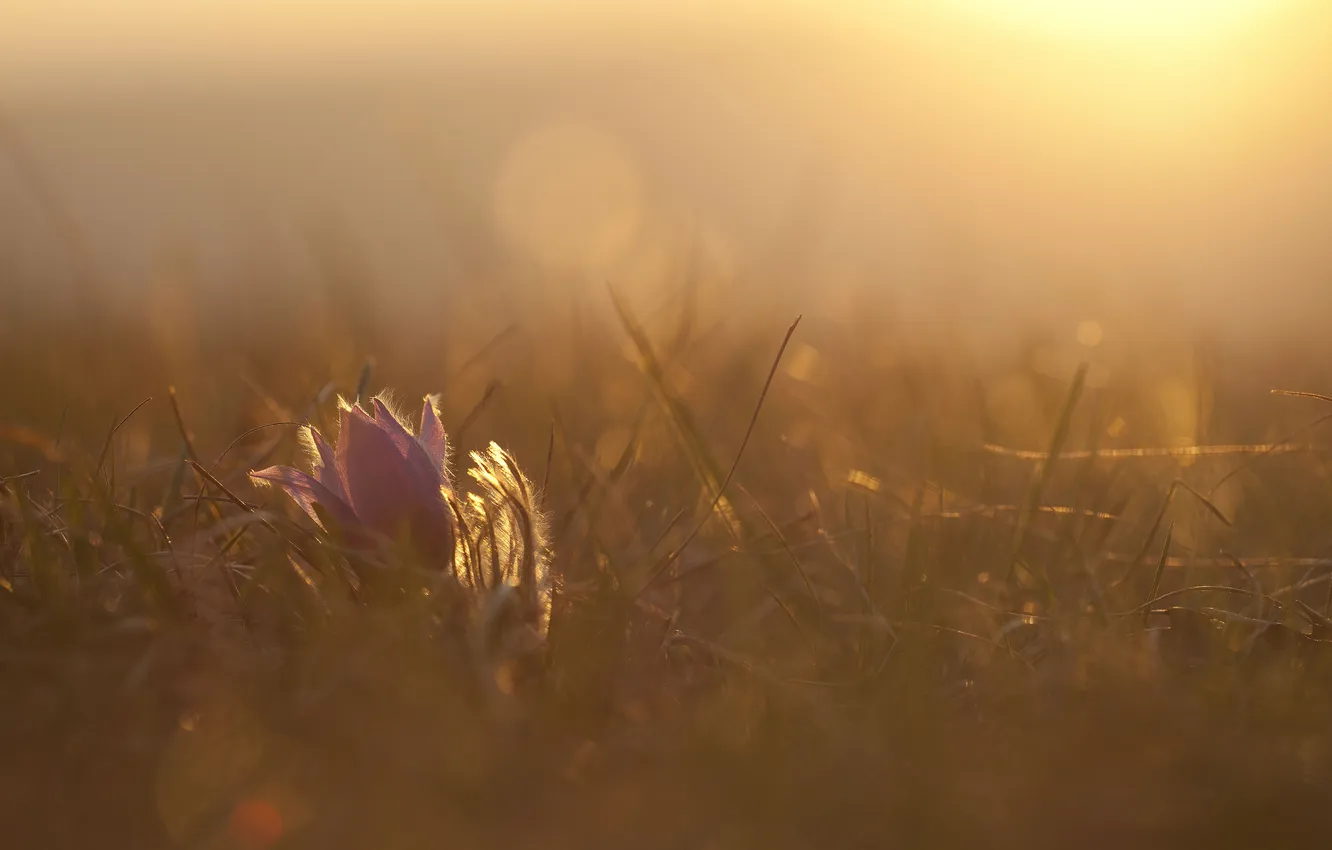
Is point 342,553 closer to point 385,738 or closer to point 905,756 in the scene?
point 385,738

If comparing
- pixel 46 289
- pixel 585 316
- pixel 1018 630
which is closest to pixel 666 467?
pixel 1018 630

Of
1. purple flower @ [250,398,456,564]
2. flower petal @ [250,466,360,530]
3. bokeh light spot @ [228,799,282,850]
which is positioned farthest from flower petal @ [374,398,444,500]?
bokeh light spot @ [228,799,282,850]

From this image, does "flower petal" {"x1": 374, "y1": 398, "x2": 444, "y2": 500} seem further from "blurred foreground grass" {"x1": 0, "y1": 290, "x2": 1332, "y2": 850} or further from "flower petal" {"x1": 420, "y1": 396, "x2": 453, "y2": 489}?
"blurred foreground grass" {"x1": 0, "y1": 290, "x2": 1332, "y2": 850}

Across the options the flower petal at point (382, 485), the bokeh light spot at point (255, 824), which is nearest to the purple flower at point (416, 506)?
the flower petal at point (382, 485)

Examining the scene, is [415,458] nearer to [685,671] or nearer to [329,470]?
[329,470]

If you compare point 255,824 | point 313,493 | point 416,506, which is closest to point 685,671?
point 416,506

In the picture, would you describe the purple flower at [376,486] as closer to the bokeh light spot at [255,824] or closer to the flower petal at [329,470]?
the flower petal at [329,470]
